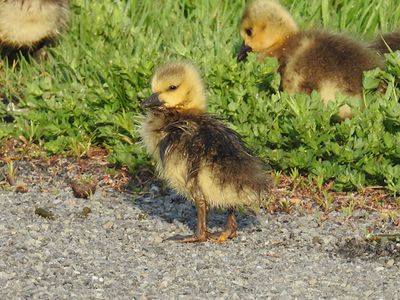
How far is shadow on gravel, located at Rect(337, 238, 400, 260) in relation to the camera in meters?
5.23

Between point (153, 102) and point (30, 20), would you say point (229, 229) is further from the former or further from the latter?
point (30, 20)

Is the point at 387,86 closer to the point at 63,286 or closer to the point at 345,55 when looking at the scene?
the point at 345,55

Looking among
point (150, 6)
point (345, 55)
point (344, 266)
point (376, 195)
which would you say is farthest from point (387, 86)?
point (150, 6)

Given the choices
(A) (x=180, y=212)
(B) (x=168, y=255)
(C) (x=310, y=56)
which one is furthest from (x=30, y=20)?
(B) (x=168, y=255)

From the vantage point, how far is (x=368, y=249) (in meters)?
5.31

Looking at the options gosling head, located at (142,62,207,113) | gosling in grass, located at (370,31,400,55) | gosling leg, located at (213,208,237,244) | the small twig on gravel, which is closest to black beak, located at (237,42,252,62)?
gosling in grass, located at (370,31,400,55)

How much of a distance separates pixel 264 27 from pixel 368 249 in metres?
2.18

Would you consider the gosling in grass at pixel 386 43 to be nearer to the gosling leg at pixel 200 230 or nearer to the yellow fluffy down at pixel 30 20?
the gosling leg at pixel 200 230

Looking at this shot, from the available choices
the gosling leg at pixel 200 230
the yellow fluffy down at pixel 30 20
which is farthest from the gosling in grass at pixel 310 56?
the yellow fluffy down at pixel 30 20

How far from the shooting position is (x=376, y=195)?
5961mm

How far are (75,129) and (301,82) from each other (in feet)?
4.53

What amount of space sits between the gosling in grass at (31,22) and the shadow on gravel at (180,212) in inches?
88.5

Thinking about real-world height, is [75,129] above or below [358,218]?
below

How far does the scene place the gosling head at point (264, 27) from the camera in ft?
22.9
